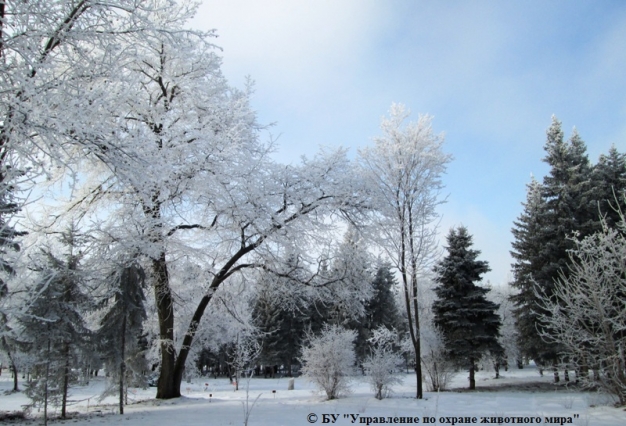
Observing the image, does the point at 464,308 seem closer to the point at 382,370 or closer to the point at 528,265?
the point at 528,265

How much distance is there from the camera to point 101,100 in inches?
185

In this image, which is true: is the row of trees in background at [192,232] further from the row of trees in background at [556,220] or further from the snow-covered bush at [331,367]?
the row of trees in background at [556,220]

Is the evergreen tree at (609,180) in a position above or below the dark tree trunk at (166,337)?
above

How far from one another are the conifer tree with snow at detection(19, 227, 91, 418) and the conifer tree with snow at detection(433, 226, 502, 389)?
17.0m

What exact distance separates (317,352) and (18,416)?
29.1 feet

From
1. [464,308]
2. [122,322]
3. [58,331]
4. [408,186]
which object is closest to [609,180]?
[464,308]

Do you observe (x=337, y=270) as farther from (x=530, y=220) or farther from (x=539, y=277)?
(x=530, y=220)

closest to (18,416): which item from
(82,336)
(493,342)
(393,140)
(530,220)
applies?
(82,336)

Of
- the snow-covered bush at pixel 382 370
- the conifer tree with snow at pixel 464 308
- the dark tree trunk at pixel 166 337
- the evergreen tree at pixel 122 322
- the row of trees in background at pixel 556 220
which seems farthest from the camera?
the conifer tree with snow at pixel 464 308

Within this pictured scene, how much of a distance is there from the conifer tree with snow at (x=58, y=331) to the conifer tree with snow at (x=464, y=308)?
17.0 metres

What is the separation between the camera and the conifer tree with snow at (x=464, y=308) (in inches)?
861

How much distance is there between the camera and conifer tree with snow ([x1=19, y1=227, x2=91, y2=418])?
9.14 m

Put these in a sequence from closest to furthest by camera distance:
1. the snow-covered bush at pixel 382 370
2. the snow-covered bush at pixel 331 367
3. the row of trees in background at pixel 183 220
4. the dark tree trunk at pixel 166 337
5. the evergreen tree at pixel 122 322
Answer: the row of trees in background at pixel 183 220 → the evergreen tree at pixel 122 322 → the dark tree trunk at pixel 166 337 → the snow-covered bush at pixel 382 370 → the snow-covered bush at pixel 331 367

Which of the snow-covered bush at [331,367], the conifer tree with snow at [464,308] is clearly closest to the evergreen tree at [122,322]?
the snow-covered bush at [331,367]
